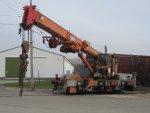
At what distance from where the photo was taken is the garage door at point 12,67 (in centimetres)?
7588

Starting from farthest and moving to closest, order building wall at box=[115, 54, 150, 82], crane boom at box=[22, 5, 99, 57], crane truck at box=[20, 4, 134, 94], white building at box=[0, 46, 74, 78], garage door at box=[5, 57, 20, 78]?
white building at box=[0, 46, 74, 78]
garage door at box=[5, 57, 20, 78]
building wall at box=[115, 54, 150, 82]
crane truck at box=[20, 4, 134, 94]
crane boom at box=[22, 5, 99, 57]

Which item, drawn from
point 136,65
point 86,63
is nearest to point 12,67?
point 136,65

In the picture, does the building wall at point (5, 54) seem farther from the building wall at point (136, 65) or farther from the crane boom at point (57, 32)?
the crane boom at point (57, 32)

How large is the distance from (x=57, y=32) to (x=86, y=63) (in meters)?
4.77

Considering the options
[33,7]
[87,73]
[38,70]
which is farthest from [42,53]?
[33,7]

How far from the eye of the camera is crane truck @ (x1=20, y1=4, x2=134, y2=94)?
30750 millimetres

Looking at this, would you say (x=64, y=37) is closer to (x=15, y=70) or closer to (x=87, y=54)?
(x=87, y=54)

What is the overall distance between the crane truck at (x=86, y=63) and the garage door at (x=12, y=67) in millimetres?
41484

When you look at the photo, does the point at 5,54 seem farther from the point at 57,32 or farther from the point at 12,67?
the point at 57,32

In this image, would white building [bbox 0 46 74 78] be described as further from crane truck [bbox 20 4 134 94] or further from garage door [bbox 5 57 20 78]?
crane truck [bbox 20 4 134 94]

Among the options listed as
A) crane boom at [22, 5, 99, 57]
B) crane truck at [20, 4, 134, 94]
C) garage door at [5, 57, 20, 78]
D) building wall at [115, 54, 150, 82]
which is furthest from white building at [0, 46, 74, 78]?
crane boom at [22, 5, 99, 57]

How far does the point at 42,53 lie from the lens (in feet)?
255

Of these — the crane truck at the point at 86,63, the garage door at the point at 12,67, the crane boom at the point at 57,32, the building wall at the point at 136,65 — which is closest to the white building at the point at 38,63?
the garage door at the point at 12,67

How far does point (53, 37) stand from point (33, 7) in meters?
3.41
